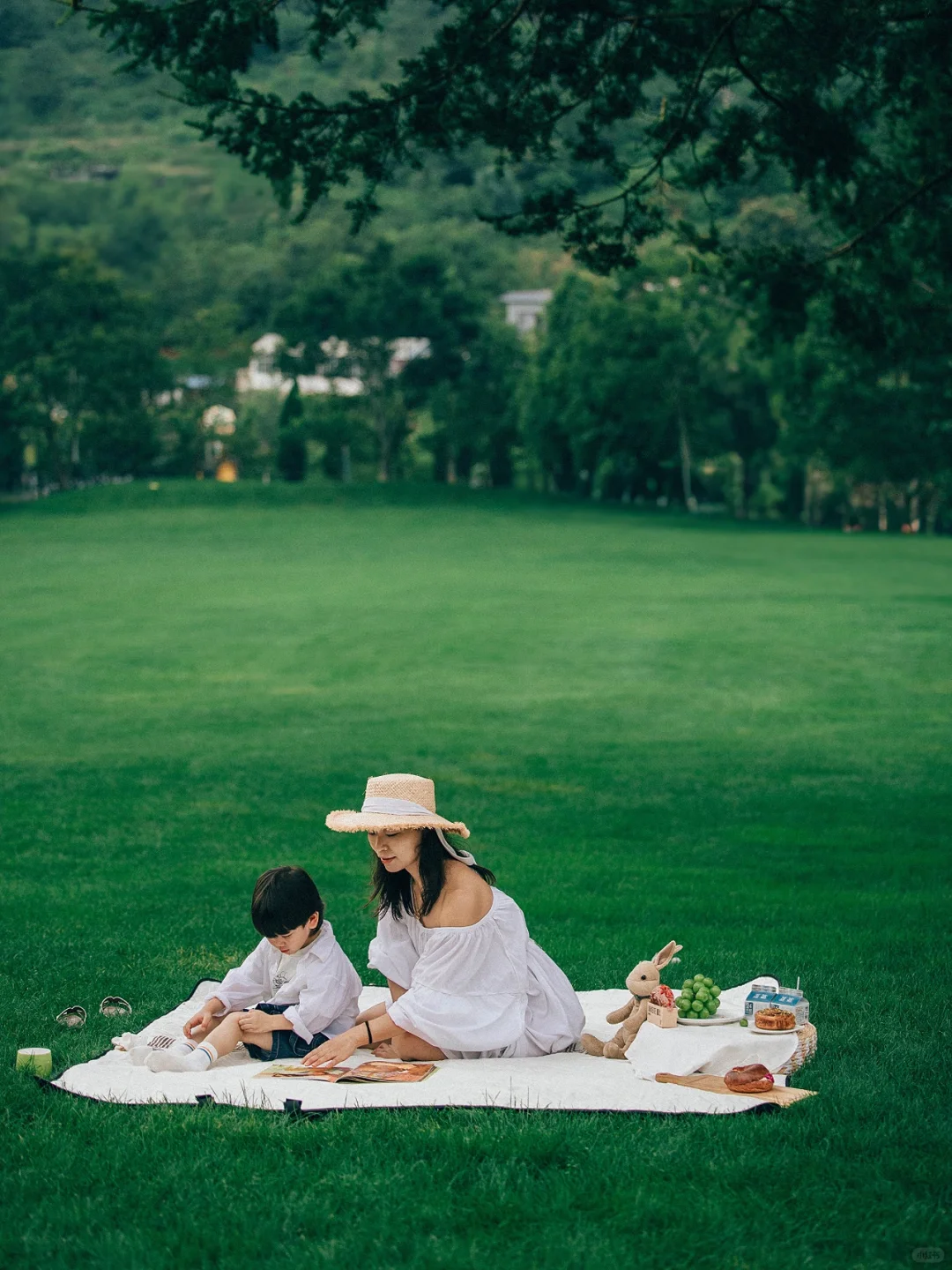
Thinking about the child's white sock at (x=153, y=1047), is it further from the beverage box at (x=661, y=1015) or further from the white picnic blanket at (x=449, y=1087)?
the beverage box at (x=661, y=1015)

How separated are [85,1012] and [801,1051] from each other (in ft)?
10.2

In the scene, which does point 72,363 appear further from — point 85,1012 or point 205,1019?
point 205,1019

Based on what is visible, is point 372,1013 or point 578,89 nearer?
point 372,1013

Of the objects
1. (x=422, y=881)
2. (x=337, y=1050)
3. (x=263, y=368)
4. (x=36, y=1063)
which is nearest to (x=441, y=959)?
(x=422, y=881)

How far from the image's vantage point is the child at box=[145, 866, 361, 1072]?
6.49 meters

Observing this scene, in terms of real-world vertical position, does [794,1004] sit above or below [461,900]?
below

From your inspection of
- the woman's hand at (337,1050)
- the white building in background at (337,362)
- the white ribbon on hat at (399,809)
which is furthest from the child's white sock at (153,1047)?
the white building in background at (337,362)

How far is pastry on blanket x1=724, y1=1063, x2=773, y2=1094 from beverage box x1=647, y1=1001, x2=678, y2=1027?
60 centimetres

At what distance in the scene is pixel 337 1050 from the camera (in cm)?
639

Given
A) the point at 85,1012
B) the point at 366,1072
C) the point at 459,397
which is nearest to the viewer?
the point at 366,1072

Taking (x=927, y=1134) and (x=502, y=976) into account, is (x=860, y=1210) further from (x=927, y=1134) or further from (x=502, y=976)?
(x=502, y=976)

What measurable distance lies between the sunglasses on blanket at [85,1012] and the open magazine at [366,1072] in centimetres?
112

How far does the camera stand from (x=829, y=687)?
22203 mm

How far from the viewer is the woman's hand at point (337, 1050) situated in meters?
6.34
